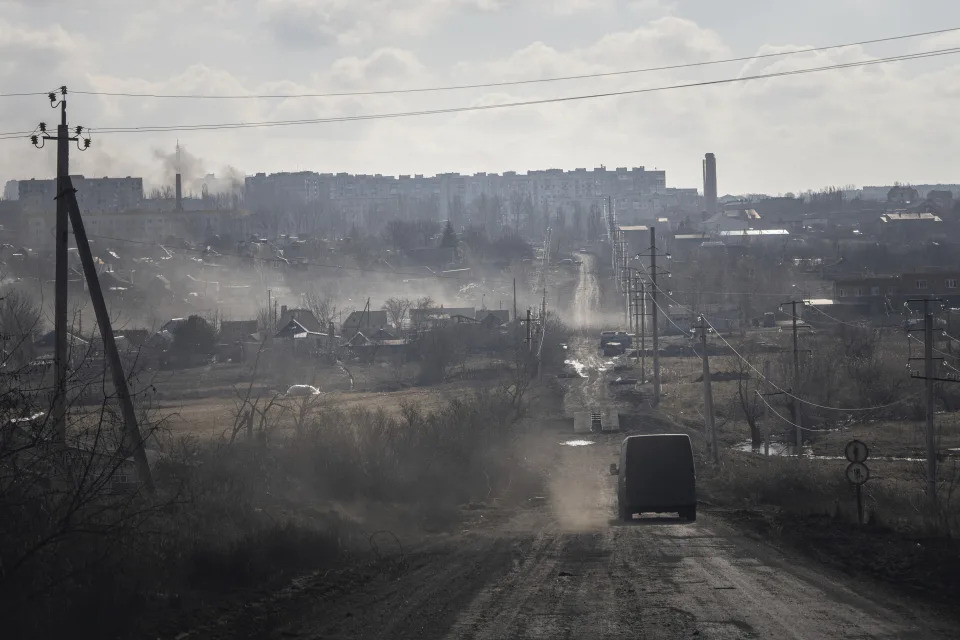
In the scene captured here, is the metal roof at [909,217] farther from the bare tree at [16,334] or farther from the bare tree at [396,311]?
the bare tree at [16,334]

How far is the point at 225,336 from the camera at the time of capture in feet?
222

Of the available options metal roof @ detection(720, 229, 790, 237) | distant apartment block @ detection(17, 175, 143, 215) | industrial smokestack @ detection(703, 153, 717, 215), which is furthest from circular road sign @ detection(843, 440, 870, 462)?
industrial smokestack @ detection(703, 153, 717, 215)

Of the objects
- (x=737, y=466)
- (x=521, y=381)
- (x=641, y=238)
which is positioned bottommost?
(x=737, y=466)

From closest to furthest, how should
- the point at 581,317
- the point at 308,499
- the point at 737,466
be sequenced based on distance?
the point at 308,499
the point at 737,466
the point at 581,317

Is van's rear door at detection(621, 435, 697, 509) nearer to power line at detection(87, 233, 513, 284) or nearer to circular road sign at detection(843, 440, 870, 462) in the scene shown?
circular road sign at detection(843, 440, 870, 462)

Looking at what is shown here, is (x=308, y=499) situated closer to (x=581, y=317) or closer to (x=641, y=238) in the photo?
(x=581, y=317)

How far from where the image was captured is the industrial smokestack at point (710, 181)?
191 metres

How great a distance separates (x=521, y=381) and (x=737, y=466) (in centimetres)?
1086

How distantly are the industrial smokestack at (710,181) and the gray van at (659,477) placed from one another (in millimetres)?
174641

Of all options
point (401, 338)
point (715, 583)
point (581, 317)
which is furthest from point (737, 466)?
point (581, 317)

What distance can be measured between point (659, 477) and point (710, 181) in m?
181

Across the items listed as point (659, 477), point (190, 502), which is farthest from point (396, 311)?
point (190, 502)

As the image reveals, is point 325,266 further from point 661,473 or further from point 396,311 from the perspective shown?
point 661,473

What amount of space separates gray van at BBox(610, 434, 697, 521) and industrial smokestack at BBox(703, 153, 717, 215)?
175 m
